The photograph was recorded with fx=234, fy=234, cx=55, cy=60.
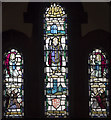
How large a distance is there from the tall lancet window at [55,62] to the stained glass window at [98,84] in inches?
31.8

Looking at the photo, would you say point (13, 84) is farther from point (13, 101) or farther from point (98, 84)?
point (98, 84)

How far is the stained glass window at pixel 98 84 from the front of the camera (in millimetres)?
7488

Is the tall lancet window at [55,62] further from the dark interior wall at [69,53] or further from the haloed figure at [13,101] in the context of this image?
the haloed figure at [13,101]

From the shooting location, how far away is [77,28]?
7543mm

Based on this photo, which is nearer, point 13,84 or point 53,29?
point 13,84

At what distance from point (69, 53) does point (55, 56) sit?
479 mm

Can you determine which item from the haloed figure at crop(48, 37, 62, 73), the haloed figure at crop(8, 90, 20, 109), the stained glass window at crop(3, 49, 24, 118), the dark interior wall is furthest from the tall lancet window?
the haloed figure at crop(8, 90, 20, 109)

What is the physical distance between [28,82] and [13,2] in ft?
8.60

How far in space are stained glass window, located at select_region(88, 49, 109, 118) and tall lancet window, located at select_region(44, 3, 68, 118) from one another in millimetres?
808

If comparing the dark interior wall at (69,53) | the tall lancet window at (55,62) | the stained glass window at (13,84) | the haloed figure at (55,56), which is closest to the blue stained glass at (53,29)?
the tall lancet window at (55,62)

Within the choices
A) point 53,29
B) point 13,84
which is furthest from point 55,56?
point 13,84

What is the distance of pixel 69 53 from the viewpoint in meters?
7.47

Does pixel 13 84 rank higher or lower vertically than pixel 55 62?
lower

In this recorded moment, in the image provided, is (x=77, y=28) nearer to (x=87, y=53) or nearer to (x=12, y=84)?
(x=87, y=53)
